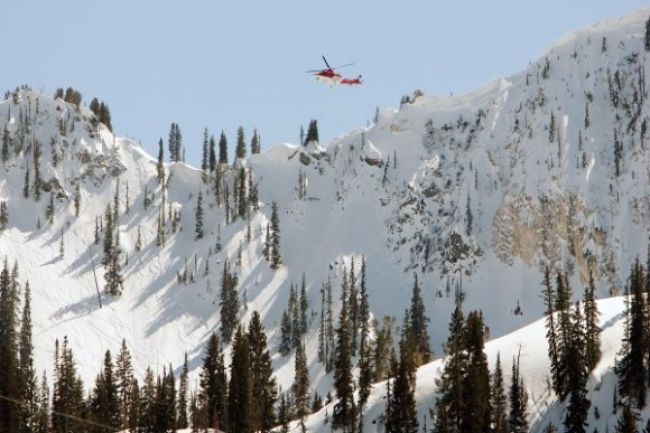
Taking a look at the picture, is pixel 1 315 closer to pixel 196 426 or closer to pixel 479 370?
pixel 196 426

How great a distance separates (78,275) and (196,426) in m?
100

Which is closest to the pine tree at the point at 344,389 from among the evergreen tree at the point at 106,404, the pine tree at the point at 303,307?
the evergreen tree at the point at 106,404

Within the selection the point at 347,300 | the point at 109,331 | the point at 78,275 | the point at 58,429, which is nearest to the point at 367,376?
the point at 58,429

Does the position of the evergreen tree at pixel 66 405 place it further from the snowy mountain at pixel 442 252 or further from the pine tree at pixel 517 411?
the pine tree at pixel 517 411

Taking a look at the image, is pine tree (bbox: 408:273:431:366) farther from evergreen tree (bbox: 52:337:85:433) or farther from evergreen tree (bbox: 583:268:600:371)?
evergreen tree (bbox: 52:337:85:433)

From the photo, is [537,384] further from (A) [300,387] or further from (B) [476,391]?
(A) [300,387]

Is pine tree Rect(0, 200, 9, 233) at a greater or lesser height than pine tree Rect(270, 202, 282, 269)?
greater

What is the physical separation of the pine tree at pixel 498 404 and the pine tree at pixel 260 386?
943 inches

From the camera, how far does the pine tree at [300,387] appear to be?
11295cm

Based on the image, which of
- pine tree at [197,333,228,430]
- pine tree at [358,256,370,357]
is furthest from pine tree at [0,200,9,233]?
pine tree at [197,333,228,430]

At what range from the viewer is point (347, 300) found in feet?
578

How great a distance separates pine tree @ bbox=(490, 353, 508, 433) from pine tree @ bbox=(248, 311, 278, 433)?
2395 cm

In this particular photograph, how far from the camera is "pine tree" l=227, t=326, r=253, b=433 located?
9262 cm

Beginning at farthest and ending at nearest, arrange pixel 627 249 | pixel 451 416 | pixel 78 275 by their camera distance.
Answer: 1. pixel 78 275
2. pixel 627 249
3. pixel 451 416
